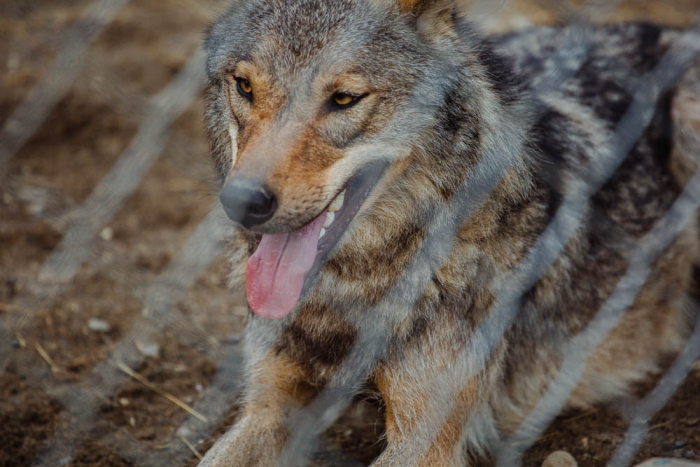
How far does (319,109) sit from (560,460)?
1618mm

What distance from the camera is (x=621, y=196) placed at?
3184 mm

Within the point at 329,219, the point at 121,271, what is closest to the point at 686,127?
the point at 329,219

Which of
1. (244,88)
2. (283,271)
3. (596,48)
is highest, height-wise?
(596,48)

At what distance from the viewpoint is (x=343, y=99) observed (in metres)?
2.29

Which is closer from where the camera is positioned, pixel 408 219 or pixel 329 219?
pixel 329 219

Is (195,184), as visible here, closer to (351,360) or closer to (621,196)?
(351,360)

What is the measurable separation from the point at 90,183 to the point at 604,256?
129 inches

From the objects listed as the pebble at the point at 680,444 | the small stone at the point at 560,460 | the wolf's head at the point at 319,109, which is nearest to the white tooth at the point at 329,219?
the wolf's head at the point at 319,109

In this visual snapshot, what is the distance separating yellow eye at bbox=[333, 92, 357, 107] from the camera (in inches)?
89.9

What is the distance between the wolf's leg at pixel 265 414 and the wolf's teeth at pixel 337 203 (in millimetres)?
773

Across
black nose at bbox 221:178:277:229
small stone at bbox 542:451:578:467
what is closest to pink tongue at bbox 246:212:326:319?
black nose at bbox 221:178:277:229

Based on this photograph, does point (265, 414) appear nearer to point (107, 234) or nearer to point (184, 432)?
point (184, 432)

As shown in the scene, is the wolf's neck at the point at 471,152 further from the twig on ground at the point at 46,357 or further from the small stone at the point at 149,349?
the twig on ground at the point at 46,357

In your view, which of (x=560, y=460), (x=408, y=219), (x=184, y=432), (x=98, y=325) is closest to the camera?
(x=408, y=219)
